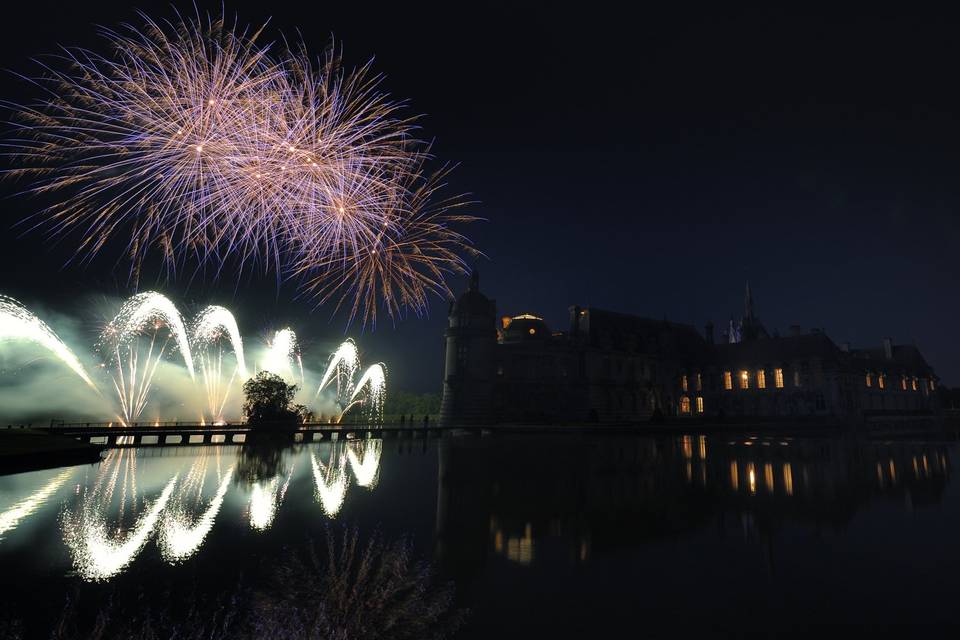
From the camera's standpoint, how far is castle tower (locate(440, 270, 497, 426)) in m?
59.1

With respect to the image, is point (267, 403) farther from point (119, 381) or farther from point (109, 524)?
point (119, 381)

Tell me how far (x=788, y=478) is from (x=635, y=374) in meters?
51.7

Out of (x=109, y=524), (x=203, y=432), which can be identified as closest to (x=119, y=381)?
(x=203, y=432)

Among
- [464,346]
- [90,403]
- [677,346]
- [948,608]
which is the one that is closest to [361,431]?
[464,346]

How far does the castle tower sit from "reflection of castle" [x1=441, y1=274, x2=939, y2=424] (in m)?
0.12

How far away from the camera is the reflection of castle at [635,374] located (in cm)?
6053

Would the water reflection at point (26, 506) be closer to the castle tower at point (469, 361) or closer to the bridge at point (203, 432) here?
the bridge at point (203, 432)

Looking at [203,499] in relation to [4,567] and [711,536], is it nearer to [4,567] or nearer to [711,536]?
[4,567]

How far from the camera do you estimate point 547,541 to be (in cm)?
1050

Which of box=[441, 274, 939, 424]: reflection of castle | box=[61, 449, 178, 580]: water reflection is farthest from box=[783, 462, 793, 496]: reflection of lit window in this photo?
box=[441, 274, 939, 424]: reflection of castle

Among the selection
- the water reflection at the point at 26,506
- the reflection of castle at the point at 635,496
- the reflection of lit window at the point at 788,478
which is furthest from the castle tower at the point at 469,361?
the water reflection at the point at 26,506

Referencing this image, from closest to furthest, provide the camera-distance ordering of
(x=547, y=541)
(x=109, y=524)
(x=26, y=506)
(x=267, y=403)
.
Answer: (x=547, y=541), (x=109, y=524), (x=26, y=506), (x=267, y=403)

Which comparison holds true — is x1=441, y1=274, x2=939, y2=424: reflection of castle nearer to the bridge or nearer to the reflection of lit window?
the bridge

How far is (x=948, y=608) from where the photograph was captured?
7398 mm
